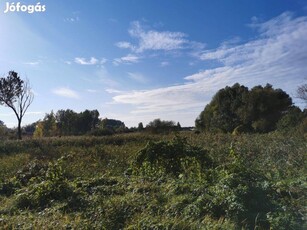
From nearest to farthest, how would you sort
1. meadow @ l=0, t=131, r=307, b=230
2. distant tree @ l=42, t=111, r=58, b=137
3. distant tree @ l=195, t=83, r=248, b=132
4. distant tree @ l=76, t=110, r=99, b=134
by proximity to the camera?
meadow @ l=0, t=131, r=307, b=230, distant tree @ l=195, t=83, r=248, b=132, distant tree @ l=42, t=111, r=58, b=137, distant tree @ l=76, t=110, r=99, b=134

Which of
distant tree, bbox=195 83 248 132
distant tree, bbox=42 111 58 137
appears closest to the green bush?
distant tree, bbox=195 83 248 132

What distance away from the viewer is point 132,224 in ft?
16.6


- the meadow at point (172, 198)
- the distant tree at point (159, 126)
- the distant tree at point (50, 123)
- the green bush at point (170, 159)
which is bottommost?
the meadow at point (172, 198)

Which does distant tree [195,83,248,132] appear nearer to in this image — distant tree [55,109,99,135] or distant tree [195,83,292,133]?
distant tree [195,83,292,133]

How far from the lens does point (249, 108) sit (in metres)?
40.9

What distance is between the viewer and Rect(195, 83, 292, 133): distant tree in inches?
1588

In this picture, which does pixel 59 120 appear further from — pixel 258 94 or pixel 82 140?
pixel 82 140

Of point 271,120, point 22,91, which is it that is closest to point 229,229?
point 22,91

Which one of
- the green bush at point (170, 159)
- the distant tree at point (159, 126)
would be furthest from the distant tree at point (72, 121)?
the green bush at point (170, 159)

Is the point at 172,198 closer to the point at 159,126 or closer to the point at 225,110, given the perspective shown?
the point at 159,126

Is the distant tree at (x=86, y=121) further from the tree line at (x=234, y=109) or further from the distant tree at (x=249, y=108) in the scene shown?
the distant tree at (x=249, y=108)

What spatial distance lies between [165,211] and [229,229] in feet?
3.80

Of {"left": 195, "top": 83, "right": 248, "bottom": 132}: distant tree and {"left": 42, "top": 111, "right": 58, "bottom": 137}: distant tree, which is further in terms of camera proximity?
{"left": 42, "top": 111, "right": 58, "bottom": 137}: distant tree

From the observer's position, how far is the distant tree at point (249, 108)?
4034 cm
